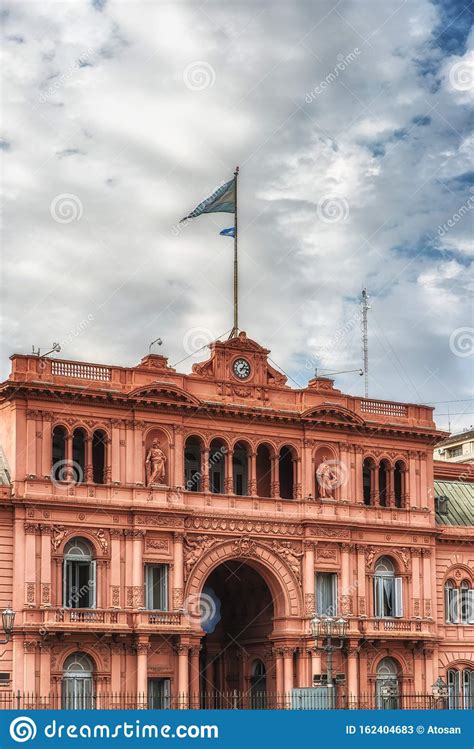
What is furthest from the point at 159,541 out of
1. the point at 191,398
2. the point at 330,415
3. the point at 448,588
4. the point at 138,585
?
the point at 448,588

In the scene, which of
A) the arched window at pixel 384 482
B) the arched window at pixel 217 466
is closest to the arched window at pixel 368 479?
the arched window at pixel 384 482

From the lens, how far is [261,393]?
80.8 metres

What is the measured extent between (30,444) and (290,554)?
15963mm

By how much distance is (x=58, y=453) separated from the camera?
7512 cm

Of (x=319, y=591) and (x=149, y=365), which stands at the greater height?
(x=149, y=365)

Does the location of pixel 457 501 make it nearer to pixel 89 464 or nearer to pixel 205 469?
pixel 205 469

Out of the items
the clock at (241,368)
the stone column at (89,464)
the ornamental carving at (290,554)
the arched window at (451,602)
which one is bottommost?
the arched window at (451,602)

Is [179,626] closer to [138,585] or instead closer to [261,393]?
[138,585]

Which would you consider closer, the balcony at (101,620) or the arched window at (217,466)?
the balcony at (101,620)

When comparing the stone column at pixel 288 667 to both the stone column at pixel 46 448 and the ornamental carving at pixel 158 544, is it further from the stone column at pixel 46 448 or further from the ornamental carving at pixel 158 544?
the stone column at pixel 46 448

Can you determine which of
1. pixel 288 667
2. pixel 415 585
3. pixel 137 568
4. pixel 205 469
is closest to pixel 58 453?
pixel 137 568

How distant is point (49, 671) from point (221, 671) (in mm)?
16384

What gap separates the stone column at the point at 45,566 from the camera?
71812 millimetres

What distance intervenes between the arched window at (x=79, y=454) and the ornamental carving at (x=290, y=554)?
37.8ft
